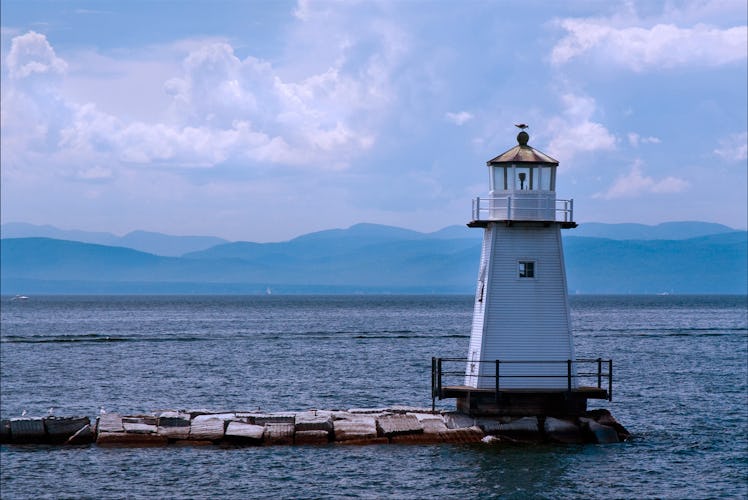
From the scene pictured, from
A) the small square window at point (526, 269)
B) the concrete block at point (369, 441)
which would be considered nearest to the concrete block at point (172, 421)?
the concrete block at point (369, 441)

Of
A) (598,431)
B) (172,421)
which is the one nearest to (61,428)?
(172,421)

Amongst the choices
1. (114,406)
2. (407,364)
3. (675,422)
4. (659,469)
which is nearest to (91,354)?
(407,364)

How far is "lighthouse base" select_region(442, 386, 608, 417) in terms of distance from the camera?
113 ft

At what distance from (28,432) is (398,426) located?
12012mm

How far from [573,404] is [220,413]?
1223 centimetres

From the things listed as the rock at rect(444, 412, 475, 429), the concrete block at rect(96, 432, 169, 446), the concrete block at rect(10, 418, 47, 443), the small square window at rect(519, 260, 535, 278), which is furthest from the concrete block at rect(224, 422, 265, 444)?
the small square window at rect(519, 260, 535, 278)

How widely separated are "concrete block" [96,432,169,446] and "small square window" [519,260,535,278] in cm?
1251

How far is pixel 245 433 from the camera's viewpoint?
3544cm

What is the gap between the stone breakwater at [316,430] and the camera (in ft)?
113

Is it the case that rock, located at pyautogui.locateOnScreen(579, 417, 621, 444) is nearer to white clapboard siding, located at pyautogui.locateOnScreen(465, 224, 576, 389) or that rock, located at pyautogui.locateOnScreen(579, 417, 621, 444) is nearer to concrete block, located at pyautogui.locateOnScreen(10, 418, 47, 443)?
white clapboard siding, located at pyautogui.locateOnScreen(465, 224, 576, 389)

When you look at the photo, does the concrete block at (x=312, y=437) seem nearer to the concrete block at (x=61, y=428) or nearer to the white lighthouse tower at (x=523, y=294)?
the white lighthouse tower at (x=523, y=294)

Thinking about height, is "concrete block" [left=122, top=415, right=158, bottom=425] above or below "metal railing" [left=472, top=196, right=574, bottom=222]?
below

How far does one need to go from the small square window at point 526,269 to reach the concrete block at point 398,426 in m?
5.87

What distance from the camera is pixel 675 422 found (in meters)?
41.9
